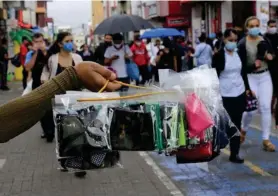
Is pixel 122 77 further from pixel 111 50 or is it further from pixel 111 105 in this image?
pixel 111 105

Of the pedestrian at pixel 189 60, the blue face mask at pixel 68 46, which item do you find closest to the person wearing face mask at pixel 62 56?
the blue face mask at pixel 68 46

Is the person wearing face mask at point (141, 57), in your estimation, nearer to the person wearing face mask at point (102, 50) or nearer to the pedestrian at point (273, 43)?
the person wearing face mask at point (102, 50)

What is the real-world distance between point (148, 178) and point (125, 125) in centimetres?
378

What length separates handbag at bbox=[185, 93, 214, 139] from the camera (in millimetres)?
3154

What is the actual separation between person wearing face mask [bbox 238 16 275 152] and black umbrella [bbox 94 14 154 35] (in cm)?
587

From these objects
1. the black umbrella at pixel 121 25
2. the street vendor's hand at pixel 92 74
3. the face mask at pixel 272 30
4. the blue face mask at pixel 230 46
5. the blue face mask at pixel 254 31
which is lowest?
the street vendor's hand at pixel 92 74

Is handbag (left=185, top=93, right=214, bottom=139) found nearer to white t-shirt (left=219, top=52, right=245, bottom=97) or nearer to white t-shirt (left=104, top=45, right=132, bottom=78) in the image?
white t-shirt (left=219, top=52, right=245, bottom=97)

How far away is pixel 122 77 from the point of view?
11.4m

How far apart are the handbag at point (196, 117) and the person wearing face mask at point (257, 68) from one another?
4872 millimetres

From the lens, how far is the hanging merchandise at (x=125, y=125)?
3113 millimetres

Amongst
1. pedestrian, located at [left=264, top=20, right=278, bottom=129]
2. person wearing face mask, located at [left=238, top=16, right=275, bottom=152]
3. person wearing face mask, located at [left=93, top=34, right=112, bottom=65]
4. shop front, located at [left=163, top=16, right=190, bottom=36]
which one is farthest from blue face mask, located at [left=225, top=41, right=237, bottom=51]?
shop front, located at [left=163, top=16, right=190, bottom=36]

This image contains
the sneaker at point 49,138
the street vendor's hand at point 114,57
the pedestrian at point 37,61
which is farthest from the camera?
the street vendor's hand at point 114,57

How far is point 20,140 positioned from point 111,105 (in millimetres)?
7430

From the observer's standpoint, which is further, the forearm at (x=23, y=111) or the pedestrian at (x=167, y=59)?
the pedestrian at (x=167, y=59)
